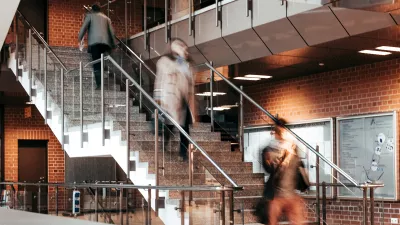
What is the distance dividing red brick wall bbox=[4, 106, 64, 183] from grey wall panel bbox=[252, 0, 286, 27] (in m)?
10.6

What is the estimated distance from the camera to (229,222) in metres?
8.05

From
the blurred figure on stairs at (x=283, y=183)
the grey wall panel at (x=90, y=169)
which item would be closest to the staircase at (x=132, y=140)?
the blurred figure on stairs at (x=283, y=183)

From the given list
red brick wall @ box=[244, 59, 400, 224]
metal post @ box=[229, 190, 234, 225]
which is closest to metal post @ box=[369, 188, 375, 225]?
red brick wall @ box=[244, 59, 400, 224]

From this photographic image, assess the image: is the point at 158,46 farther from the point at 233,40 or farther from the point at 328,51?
the point at 328,51

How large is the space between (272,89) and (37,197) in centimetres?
531

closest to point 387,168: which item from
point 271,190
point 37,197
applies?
point 271,190

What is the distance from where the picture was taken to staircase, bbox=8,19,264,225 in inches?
351

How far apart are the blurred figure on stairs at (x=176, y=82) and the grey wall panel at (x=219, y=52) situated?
9.24ft

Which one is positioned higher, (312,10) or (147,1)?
(147,1)

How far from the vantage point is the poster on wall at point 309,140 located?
10.0m

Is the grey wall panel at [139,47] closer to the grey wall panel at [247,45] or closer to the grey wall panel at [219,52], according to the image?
the grey wall panel at [219,52]

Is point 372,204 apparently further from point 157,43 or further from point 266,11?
point 157,43

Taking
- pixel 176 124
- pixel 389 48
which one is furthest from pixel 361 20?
pixel 176 124

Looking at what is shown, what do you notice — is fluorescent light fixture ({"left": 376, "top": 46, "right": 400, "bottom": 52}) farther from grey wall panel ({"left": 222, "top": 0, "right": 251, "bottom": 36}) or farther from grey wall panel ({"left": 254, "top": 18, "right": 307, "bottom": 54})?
grey wall panel ({"left": 222, "top": 0, "right": 251, "bottom": 36})
